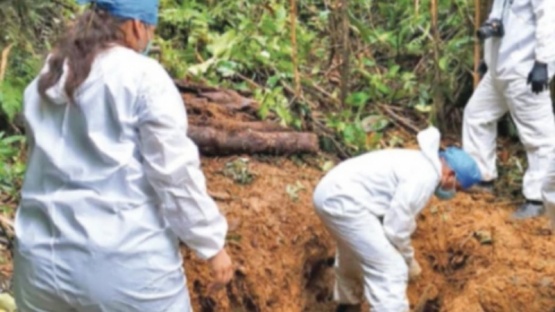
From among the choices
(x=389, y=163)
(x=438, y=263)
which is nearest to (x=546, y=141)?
(x=438, y=263)

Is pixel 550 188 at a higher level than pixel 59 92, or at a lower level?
lower

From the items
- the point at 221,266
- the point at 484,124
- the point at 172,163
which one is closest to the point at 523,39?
the point at 484,124

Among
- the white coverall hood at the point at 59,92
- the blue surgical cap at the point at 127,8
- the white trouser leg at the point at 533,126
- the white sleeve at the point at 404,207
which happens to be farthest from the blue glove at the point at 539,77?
the white coverall hood at the point at 59,92

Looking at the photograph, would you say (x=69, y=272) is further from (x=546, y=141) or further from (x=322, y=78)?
(x=322, y=78)

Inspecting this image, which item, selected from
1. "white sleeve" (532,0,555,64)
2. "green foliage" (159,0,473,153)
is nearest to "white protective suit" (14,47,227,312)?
"white sleeve" (532,0,555,64)

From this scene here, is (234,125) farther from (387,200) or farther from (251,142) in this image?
(387,200)

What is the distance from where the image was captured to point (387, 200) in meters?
5.39

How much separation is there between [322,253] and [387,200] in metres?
1.07

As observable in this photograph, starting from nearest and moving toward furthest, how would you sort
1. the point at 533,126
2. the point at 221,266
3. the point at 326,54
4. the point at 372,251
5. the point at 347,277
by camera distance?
the point at 221,266 → the point at 372,251 → the point at 347,277 → the point at 533,126 → the point at 326,54

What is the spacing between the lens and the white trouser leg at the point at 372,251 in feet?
17.5

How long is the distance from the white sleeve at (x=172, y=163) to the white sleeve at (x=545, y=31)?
3.66m

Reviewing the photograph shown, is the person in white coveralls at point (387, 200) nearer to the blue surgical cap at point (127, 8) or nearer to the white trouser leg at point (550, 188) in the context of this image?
the white trouser leg at point (550, 188)

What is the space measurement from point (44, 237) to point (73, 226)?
0.13 m

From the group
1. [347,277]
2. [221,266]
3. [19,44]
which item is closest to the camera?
[221,266]
